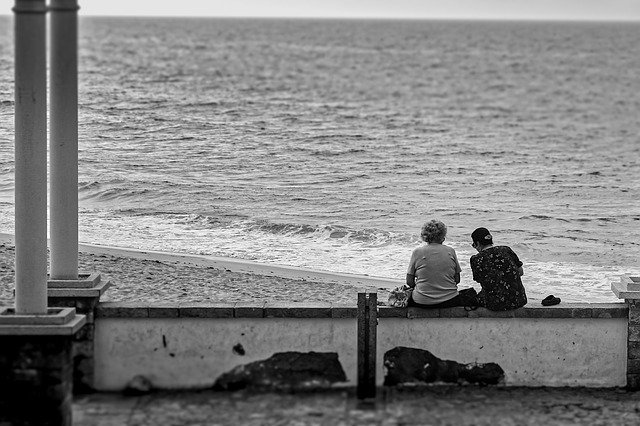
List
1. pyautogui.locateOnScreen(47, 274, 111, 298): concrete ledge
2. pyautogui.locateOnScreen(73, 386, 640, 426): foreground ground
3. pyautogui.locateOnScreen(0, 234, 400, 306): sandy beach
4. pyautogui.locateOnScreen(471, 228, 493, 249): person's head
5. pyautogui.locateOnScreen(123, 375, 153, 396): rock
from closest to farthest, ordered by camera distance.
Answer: pyautogui.locateOnScreen(73, 386, 640, 426): foreground ground → pyautogui.locateOnScreen(47, 274, 111, 298): concrete ledge → pyautogui.locateOnScreen(123, 375, 153, 396): rock → pyautogui.locateOnScreen(471, 228, 493, 249): person's head → pyautogui.locateOnScreen(0, 234, 400, 306): sandy beach

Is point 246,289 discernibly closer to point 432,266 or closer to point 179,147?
point 432,266

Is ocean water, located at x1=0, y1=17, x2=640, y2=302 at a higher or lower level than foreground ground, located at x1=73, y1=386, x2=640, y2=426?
higher

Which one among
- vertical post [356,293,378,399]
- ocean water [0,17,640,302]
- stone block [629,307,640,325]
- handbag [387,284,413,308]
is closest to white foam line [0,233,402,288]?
ocean water [0,17,640,302]

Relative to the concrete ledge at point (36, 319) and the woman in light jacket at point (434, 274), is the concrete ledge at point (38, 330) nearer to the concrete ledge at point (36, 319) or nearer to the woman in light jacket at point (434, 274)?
the concrete ledge at point (36, 319)

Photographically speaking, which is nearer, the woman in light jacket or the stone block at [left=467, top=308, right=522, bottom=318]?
the stone block at [left=467, top=308, right=522, bottom=318]

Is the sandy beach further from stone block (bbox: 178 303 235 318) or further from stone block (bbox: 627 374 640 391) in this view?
stone block (bbox: 627 374 640 391)

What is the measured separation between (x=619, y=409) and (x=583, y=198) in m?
23.3

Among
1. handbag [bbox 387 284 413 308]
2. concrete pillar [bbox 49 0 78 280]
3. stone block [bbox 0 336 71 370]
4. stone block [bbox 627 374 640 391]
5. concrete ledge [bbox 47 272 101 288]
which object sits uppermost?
concrete pillar [bbox 49 0 78 280]

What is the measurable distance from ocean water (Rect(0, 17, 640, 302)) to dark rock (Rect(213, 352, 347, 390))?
741 centimetres

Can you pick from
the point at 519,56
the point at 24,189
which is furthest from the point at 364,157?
the point at 519,56

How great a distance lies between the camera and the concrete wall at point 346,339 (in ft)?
28.2

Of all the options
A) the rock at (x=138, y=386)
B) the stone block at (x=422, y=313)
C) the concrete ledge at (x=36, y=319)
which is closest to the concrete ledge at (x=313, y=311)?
the stone block at (x=422, y=313)

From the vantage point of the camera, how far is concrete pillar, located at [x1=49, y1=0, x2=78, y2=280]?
8305 millimetres

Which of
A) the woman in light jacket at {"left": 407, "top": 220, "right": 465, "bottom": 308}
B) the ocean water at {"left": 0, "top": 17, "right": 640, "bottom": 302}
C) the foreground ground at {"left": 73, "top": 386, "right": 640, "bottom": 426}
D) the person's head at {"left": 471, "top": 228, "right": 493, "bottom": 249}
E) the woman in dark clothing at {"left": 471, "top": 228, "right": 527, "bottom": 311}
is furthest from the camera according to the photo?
the ocean water at {"left": 0, "top": 17, "right": 640, "bottom": 302}
